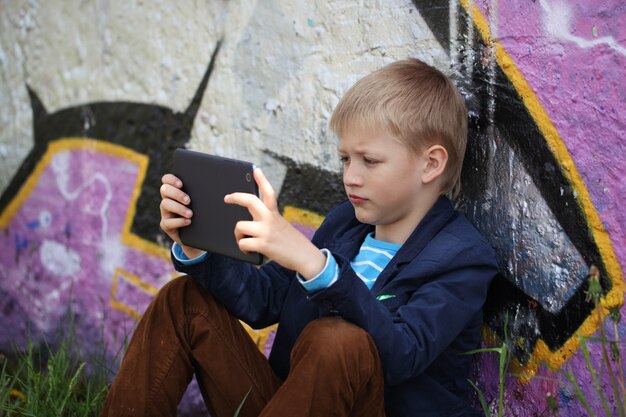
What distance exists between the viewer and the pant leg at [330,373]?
1698 mm

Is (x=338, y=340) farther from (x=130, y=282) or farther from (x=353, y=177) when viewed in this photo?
(x=130, y=282)

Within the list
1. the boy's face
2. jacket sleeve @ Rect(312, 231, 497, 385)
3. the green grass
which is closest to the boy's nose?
the boy's face

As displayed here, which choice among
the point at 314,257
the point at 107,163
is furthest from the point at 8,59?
the point at 314,257

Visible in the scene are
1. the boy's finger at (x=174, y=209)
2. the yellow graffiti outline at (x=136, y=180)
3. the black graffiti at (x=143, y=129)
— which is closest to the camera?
the boy's finger at (x=174, y=209)

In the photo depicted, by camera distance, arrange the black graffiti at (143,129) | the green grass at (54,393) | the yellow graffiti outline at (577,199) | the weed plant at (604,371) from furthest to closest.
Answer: the black graffiti at (143,129) < the green grass at (54,393) < the yellow graffiti outline at (577,199) < the weed plant at (604,371)

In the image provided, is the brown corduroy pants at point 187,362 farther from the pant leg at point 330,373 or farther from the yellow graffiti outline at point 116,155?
the yellow graffiti outline at point 116,155

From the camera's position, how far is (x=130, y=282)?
129 inches

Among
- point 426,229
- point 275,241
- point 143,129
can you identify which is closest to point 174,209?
point 275,241

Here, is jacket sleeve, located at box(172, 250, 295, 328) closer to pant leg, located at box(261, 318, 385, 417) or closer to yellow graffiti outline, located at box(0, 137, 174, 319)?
pant leg, located at box(261, 318, 385, 417)

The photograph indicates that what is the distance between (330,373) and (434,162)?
2.00 feet

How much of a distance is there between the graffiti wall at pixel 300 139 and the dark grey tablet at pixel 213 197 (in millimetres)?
615

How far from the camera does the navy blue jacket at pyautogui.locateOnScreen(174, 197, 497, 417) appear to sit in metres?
1.76

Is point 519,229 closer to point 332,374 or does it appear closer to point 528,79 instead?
→ point 528,79

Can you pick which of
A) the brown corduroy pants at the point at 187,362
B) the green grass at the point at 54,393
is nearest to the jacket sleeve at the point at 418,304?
the brown corduroy pants at the point at 187,362
